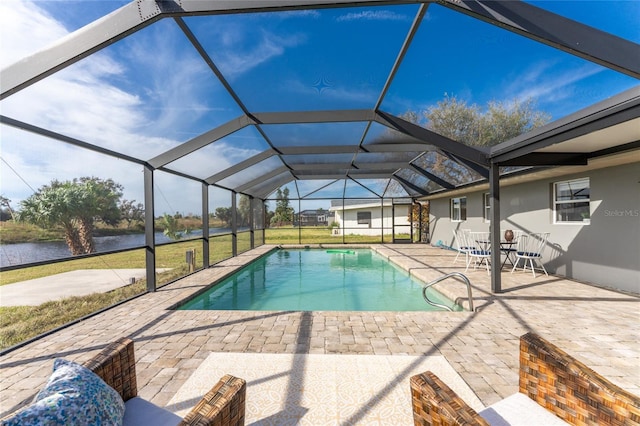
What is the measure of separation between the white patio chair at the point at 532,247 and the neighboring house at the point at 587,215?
0.52 feet

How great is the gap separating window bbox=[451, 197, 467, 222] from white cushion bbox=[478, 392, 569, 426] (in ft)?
32.9

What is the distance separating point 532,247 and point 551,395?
6744mm

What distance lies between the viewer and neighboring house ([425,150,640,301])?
15.7 ft

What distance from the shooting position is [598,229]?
17.4 feet

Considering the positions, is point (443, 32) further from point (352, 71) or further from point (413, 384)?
point (413, 384)

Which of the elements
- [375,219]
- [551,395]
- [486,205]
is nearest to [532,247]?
[486,205]

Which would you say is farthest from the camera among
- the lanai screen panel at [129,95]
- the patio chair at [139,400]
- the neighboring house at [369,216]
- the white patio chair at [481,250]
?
the neighboring house at [369,216]

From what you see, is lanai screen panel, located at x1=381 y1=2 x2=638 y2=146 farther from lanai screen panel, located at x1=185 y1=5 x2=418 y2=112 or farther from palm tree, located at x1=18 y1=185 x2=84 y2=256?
palm tree, located at x1=18 y1=185 x2=84 y2=256

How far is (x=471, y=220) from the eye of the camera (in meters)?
10.0

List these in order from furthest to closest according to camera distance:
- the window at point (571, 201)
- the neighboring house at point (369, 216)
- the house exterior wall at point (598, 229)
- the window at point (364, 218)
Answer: the window at point (364, 218)
the neighboring house at point (369, 216)
the window at point (571, 201)
the house exterior wall at point (598, 229)

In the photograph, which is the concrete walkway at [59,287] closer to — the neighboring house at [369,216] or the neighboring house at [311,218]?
the neighboring house at [311,218]

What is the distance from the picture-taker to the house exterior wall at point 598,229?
4.78m

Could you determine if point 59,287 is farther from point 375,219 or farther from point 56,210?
point 375,219

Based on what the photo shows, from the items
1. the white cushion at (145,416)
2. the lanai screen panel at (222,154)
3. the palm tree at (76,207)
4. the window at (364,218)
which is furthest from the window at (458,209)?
the palm tree at (76,207)
